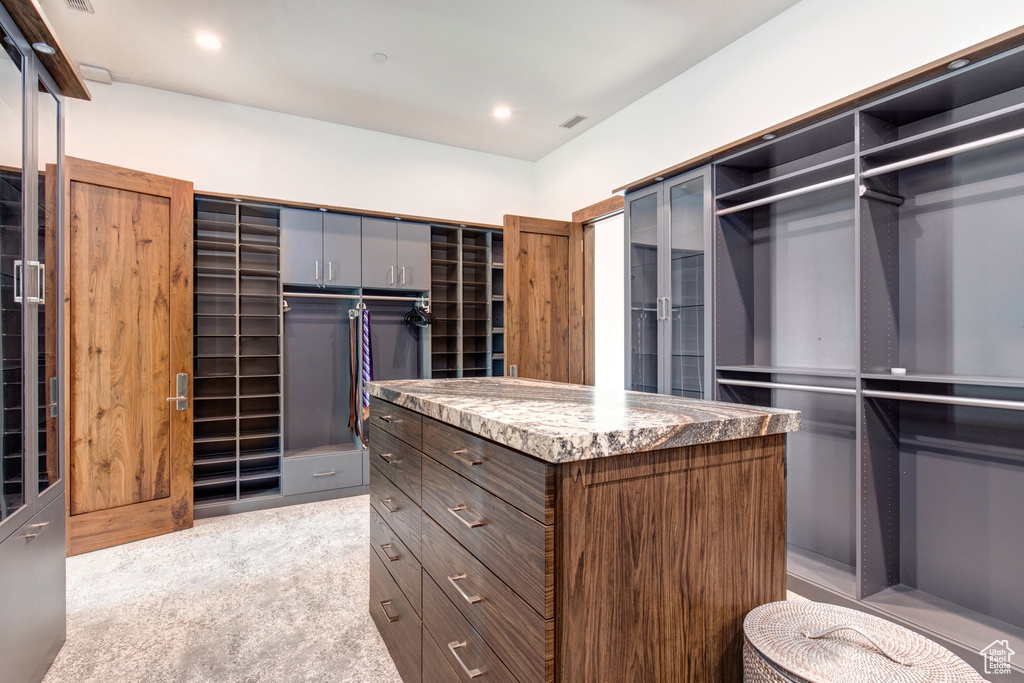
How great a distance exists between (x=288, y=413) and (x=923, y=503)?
414 cm

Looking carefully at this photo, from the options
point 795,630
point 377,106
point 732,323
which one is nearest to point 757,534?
point 795,630

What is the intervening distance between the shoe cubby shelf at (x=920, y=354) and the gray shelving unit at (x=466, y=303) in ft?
8.20

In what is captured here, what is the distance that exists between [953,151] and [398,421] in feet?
7.53

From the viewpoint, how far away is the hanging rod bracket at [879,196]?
6.98 feet

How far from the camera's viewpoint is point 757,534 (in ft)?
4.02

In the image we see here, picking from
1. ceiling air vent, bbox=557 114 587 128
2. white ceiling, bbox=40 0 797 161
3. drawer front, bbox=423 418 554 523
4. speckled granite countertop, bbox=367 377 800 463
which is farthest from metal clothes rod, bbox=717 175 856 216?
drawer front, bbox=423 418 554 523

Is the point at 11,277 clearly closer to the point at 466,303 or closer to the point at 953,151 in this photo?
the point at 466,303

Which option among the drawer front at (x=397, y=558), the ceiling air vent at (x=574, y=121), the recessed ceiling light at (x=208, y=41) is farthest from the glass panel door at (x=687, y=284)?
the recessed ceiling light at (x=208, y=41)

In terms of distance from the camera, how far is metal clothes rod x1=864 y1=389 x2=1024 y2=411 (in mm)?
1738

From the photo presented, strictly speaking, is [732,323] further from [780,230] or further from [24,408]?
[24,408]

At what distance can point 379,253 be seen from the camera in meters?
4.20

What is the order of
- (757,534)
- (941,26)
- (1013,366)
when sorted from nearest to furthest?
(757,534)
(1013,366)
(941,26)

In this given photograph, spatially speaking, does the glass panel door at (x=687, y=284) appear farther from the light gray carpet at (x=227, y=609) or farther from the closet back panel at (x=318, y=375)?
the closet back panel at (x=318, y=375)

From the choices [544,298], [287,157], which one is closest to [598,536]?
[544,298]
